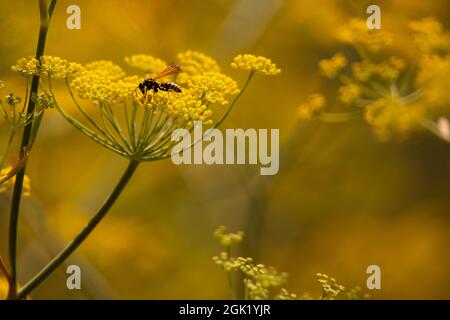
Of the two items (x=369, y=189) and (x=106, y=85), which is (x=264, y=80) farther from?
(x=106, y=85)

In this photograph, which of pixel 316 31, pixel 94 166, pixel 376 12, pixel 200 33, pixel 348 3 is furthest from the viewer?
pixel 94 166

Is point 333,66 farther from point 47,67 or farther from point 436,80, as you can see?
point 47,67

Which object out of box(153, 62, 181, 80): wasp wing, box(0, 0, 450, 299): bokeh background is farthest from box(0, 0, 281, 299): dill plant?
box(0, 0, 450, 299): bokeh background

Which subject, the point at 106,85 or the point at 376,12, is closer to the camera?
the point at 106,85

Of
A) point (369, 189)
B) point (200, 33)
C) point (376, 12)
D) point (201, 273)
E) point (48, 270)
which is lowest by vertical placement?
point (48, 270)

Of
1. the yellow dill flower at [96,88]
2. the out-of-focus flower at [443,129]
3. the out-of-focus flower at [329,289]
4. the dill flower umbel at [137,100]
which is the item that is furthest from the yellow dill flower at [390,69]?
the yellow dill flower at [96,88]

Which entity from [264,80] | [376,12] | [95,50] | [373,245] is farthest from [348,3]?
[373,245]

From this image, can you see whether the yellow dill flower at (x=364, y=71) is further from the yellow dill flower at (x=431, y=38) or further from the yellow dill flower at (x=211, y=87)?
the yellow dill flower at (x=211, y=87)
